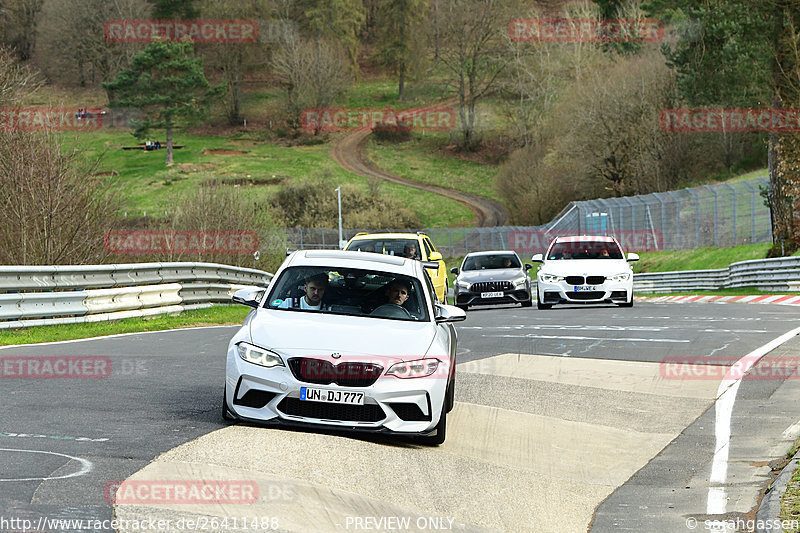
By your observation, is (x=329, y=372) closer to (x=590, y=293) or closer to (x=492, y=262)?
(x=590, y=293)

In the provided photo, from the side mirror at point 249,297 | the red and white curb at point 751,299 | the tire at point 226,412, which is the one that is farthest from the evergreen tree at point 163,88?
the tire at point 226,412

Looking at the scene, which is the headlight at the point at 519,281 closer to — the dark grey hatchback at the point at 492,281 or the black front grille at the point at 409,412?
the dark grey hatchback at the point at 492,281

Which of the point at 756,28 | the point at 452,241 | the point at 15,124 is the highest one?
the point at 756,28

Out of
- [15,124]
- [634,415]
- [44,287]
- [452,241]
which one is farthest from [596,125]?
[634,415]

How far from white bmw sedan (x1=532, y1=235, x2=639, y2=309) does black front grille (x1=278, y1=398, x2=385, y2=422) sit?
1650 cm

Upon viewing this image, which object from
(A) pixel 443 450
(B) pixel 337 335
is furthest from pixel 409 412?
(B) pixel 337 335

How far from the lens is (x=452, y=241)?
246 ft

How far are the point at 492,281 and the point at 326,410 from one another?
61.1 feet

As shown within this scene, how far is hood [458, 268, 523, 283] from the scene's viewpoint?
2628cm

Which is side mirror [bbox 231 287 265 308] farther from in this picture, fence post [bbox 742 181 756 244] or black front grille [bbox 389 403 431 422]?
fence post [bbox 742 181 756 244]

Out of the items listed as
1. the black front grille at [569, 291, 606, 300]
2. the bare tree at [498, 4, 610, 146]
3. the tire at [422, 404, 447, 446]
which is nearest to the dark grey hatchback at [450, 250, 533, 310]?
the black front grille at [569, 291, 606, 300]

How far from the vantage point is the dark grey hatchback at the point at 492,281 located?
1031 inches

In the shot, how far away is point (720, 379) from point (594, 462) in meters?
4.40

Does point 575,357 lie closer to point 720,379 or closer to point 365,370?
point 720,379
